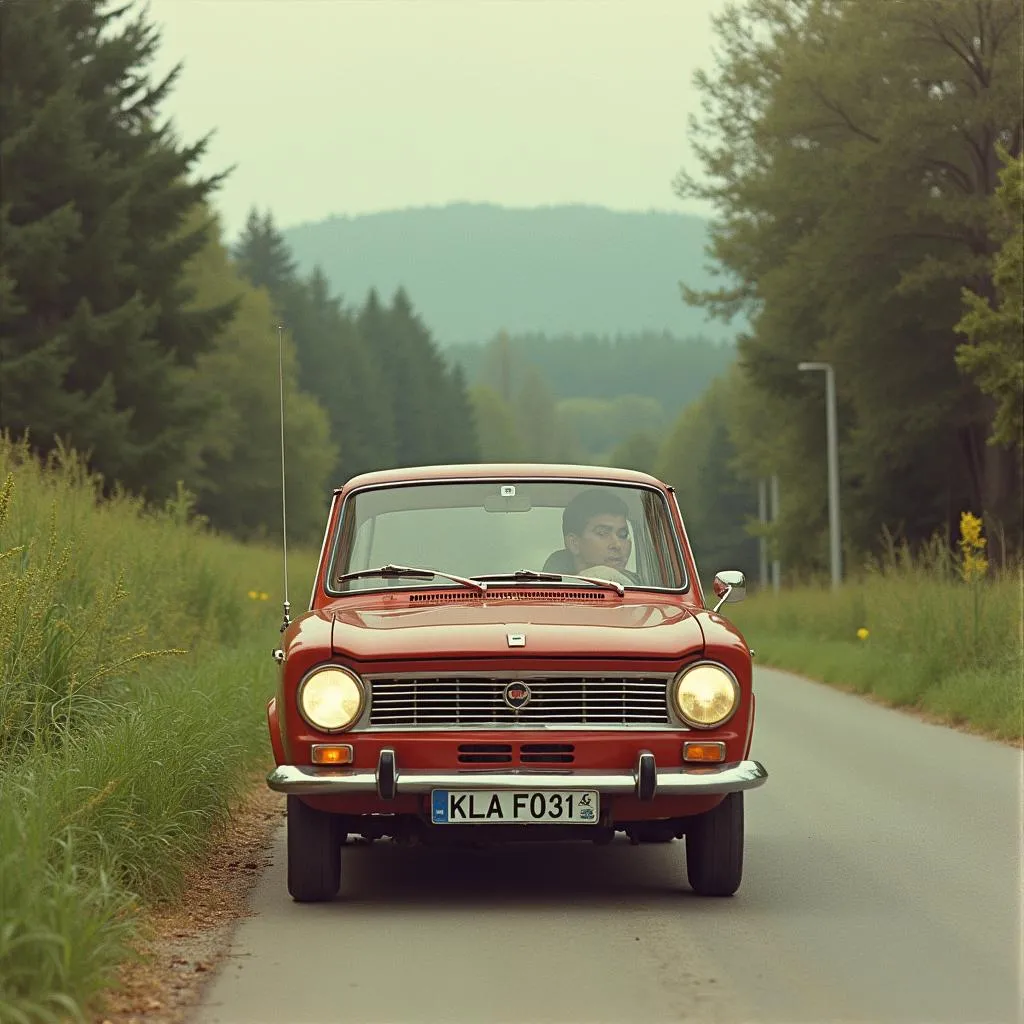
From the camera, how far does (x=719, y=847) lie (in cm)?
823

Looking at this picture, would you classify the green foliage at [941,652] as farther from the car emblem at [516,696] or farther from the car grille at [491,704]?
the car emblem at [516,696]

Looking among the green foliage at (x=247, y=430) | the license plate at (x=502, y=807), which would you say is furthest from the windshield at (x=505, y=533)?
the green foliage at (x=247, y=430)

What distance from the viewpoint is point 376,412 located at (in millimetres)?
118625

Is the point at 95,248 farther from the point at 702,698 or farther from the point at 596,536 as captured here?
the point at 702,698

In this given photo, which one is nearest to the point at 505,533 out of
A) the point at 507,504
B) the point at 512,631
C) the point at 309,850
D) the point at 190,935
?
the point at 507,504

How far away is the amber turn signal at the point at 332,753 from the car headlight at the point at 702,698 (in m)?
1.32

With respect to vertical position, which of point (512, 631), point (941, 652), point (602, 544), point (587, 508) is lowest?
point (941, 652)

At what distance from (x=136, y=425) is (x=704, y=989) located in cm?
3318

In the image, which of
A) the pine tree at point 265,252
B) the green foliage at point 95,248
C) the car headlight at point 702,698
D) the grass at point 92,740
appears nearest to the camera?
the grass at point 92,740

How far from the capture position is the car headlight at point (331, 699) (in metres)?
7.84

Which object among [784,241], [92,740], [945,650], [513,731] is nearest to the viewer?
[513,731]

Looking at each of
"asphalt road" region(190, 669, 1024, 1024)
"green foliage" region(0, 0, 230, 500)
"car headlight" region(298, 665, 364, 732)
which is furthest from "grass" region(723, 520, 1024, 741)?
"green foliage" region(0, 0, 230, 500)

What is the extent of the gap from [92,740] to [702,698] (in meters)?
2.70

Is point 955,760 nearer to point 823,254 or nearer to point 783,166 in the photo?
point 823,254
